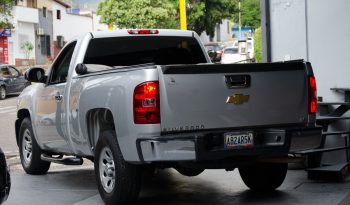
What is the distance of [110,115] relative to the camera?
296 inches

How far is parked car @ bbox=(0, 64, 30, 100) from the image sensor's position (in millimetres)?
30609

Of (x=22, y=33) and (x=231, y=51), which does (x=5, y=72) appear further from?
(x=22, y=33)

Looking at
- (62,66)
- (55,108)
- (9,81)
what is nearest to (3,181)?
(55,108)

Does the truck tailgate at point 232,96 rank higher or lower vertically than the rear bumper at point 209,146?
higher

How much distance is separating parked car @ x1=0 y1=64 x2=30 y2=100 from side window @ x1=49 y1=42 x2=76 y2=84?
21.0 metres

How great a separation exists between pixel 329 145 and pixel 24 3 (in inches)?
2063

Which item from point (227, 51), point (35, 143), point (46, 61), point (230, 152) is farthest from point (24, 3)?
point (230, 152)

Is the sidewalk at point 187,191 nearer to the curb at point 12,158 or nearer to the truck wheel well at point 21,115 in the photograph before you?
the truck wheel well at point 21,115

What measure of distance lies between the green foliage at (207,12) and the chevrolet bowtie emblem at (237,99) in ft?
136

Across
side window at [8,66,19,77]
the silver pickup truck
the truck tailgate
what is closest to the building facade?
side window at [8,66,19,77]

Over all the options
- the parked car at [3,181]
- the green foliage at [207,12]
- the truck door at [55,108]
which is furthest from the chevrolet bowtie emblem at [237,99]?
the green foliage at [207,12]

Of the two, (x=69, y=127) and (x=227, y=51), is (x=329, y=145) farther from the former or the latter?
(x=227, y=51)

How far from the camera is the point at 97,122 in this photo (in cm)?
786

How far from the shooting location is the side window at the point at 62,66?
9320 millimetres
